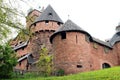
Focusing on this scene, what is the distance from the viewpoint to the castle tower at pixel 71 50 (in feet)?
91.7

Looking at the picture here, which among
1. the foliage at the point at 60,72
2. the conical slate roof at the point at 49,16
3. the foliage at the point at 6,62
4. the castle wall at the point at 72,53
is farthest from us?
the conical slate roof at the point at 49,16

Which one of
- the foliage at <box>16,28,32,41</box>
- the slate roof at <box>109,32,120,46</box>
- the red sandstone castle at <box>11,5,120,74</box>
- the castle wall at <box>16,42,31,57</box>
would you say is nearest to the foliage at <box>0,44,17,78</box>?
the red sandstone castle at <box>11,5,120,74</box>

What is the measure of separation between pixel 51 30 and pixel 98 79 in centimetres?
2120

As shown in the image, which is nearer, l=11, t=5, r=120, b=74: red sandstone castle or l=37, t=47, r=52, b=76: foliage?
l=37, t=47, r=52, b=76: foliage

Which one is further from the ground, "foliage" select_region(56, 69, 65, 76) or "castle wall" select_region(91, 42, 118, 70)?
"castle wall" select_region(91, 42, 118, 70)

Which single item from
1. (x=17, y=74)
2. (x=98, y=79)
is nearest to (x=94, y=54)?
(x=17, y=74)

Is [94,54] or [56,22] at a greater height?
[56,22]

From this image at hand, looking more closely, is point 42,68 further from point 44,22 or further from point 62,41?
point 44,22

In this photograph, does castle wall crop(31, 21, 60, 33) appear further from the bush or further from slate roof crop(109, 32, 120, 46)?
the bush

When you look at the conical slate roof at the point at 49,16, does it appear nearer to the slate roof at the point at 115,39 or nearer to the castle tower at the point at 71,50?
the slate roof at the point at 115,39

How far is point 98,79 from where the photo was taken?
18.8 m

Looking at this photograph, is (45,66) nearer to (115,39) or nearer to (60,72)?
(60,72)

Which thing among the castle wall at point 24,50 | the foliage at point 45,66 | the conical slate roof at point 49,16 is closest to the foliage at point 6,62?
the foliage at point 45,66

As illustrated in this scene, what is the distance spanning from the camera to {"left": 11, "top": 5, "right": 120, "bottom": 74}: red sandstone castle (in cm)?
2825
